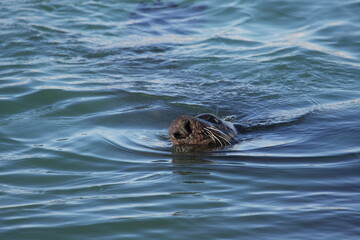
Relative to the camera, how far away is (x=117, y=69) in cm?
986

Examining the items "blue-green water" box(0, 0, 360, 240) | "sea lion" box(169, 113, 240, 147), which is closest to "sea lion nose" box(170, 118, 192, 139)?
"sea lion" box(169, 113, 240, 147)

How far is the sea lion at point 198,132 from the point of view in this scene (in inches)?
233

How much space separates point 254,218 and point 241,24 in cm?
903

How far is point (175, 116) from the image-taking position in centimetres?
757

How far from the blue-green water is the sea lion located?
185 millimetres

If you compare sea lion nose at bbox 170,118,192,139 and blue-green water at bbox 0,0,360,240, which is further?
sea lion nose at bbox 170,118,192,139

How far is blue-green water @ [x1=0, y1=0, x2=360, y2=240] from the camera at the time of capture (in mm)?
4398

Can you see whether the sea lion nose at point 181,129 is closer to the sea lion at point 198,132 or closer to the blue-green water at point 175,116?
the sea lion at point 198,132

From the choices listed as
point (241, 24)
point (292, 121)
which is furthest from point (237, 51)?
point (292, 121)

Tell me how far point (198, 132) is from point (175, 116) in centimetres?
158

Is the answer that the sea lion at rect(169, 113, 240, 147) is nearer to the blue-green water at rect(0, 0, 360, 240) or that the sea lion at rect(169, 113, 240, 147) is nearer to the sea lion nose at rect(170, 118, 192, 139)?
the sea lion nose at rect(170, 118, 192, 139)

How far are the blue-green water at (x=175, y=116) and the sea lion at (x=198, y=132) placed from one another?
0.61 feet

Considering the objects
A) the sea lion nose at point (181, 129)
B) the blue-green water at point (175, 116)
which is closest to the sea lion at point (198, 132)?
the sea lion nose at point (181, 129)

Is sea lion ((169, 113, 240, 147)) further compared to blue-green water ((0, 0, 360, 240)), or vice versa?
sea lion ((169, 113, 240, 147))
